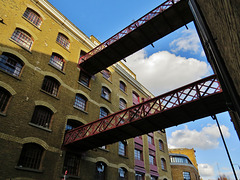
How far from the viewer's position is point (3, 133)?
366 inches

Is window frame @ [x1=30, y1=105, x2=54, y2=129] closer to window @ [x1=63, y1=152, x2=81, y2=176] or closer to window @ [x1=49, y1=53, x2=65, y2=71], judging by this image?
window @ [x1=63, y1=152, x2=81, y2=176]

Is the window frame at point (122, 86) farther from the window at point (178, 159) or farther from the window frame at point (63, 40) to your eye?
the window at point (178, 159)

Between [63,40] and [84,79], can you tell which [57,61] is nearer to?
[63,40]

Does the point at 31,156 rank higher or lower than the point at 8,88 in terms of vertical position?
lower

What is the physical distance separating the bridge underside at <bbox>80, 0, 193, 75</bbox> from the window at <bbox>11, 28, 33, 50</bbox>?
185 inches

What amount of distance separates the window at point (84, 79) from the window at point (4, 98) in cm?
686

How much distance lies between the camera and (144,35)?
524 inches

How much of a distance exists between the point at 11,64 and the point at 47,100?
3292 millimetres

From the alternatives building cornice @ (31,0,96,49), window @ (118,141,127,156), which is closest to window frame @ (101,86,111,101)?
window @ (118,141,127,156)

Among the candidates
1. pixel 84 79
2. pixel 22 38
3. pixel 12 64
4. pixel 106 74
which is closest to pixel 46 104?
pixel 12 64

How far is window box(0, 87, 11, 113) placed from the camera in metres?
9.97

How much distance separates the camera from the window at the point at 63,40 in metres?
16.1

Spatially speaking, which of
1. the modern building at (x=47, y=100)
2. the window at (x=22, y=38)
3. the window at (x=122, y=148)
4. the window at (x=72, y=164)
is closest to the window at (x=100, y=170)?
the modern building at (x=47, y=100)

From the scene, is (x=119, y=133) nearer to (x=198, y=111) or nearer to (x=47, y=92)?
(x=198, y=111)
